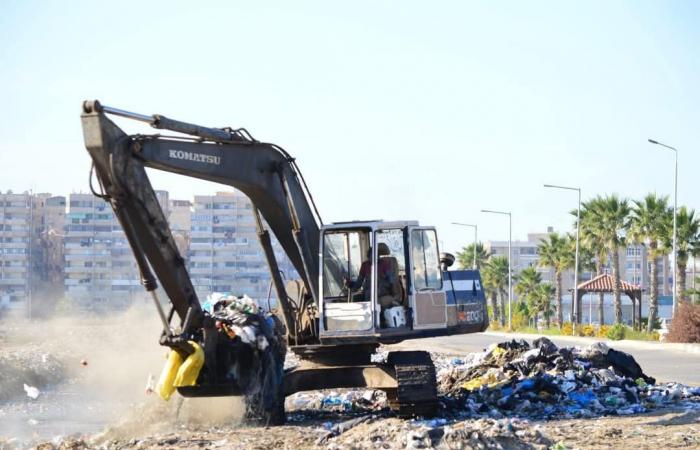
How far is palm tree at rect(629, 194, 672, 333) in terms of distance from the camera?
214ft

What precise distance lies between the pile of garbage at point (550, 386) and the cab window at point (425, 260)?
2017mm

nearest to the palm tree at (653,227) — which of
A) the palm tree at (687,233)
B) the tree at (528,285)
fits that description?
the palm tree at (687,233)

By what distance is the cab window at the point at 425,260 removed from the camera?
1753 centimetres

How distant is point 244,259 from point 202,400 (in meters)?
161

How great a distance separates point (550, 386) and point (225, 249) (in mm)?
162024

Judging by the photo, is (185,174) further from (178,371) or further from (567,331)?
(567,331)

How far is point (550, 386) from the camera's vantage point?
1944 centimetres

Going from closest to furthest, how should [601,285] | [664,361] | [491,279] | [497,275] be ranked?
[664,361] → [601,285] → [497,275] → [491,279]

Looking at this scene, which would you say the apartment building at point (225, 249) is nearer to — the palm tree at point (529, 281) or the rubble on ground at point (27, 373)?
the palm tree at point (529, 281)

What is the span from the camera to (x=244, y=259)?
17738 centimetres

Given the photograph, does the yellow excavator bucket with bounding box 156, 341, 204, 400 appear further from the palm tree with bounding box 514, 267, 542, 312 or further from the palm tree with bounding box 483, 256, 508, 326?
the palm tree with bounding box 483, 256, 508, 326

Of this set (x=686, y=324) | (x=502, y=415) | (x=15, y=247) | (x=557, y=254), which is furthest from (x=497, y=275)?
(x=15, y=247)

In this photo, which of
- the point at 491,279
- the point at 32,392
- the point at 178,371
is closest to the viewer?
the point at 178,371

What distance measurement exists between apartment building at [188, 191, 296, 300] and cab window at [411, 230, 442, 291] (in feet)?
483
